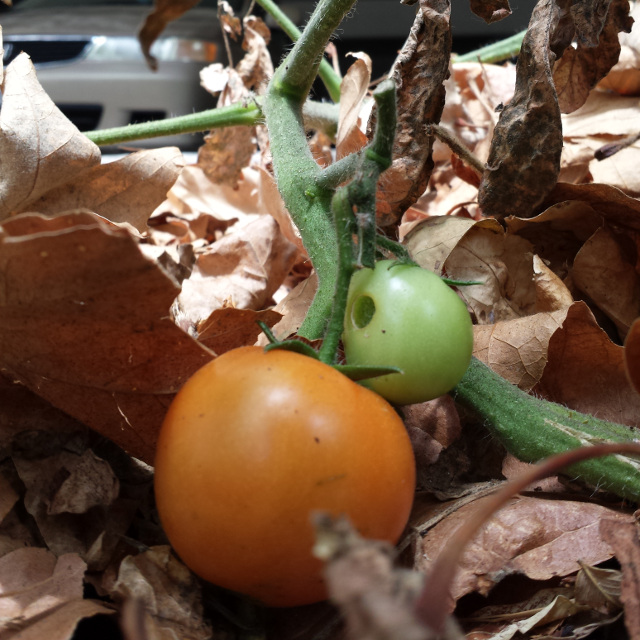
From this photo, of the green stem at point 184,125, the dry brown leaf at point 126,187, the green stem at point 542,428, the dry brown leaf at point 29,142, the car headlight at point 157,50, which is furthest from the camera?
the car headlight at point 157,50

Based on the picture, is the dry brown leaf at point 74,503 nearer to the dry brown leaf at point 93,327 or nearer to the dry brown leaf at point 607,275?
the dry brown leaf at point 93,327

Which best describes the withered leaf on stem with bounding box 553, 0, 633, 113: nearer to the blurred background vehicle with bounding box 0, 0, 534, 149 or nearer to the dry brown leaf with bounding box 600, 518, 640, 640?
the dry brown leaf with bounding box 600, 518, 640, 640

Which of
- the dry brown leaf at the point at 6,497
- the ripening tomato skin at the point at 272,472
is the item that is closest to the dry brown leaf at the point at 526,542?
the ripening tomato skin at the point at 272,472

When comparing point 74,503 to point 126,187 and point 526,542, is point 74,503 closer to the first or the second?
point 526,542

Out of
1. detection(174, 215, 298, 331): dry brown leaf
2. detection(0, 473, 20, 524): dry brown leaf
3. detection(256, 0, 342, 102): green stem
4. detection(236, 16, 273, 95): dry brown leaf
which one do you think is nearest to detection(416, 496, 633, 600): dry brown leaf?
detection(0, 473, 20, 524): dry brown leaf

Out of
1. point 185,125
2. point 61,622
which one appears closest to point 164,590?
point 61,622

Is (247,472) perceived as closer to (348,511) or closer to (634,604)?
(348,511)

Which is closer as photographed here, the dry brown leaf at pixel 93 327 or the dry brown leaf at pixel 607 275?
the dry brown leaf at pixel 93 327
